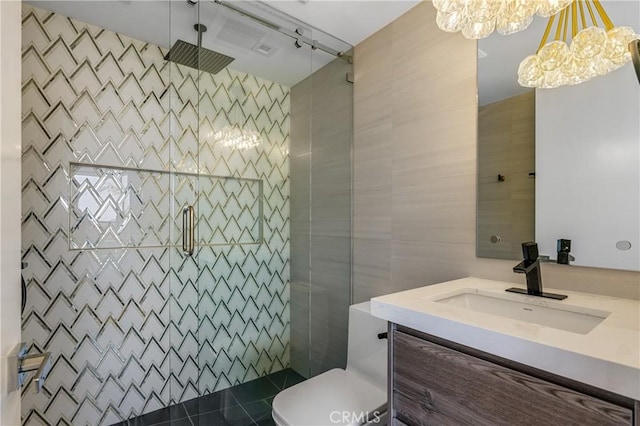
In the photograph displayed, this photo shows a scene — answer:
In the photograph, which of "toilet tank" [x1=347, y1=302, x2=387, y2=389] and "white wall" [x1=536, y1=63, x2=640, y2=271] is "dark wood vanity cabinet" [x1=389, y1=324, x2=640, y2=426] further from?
"white wall" [x1=536, y1=63, x2=640, y2=271]

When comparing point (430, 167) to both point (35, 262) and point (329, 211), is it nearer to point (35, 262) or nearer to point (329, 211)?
point (329, 211)

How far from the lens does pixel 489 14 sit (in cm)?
117

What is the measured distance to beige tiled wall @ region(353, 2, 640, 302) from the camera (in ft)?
5.06

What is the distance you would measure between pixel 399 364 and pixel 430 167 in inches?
42.2

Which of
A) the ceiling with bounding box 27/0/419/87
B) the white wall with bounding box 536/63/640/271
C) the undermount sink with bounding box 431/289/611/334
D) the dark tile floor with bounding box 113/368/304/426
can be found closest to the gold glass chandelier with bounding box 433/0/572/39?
the white wall with bounding box 536/63/640/271

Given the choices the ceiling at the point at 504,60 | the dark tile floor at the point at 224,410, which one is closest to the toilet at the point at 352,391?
the dark tile floor at the point at 224,410

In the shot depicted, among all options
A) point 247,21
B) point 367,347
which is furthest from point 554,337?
point 247,21

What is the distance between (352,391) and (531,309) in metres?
0.94

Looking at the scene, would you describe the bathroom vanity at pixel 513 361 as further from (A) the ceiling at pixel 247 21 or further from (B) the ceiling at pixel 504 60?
(A) the ceiling at pixel 247 21

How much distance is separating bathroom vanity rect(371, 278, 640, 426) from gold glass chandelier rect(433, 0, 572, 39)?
104cm

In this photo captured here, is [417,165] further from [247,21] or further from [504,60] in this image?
[247,21]

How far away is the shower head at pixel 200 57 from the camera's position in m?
1.83

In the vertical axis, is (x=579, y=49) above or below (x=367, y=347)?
above

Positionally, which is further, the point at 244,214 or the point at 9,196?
the point at 244,214
